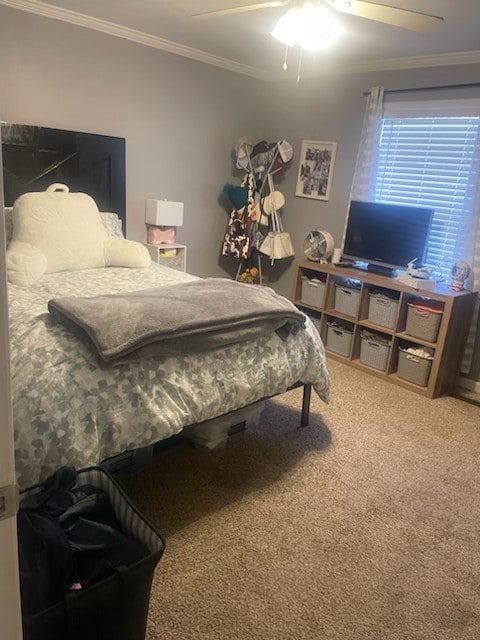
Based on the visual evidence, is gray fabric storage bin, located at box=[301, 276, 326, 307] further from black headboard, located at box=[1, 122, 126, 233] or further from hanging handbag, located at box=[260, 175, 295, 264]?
black headboard, located at box=[1, 122, 126, 233]

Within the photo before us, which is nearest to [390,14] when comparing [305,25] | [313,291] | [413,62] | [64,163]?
[305,25]

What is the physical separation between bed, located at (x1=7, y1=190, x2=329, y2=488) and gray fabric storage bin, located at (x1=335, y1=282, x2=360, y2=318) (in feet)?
5.07

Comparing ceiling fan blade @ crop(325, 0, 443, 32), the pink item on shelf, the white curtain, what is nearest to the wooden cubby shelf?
the white curtain

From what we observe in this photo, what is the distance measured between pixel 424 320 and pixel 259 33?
2.24 metres

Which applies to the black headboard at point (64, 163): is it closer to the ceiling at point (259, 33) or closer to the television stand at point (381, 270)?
the ceiling at point (259, 33)

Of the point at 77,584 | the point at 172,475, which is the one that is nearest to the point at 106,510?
the point at 77,584

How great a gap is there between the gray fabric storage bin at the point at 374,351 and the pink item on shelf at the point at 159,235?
1799mm

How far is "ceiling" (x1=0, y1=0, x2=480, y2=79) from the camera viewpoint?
2.82 metres

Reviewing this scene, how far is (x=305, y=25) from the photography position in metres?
2.30

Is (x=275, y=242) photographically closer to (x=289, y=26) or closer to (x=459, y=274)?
(x=459, y=274)

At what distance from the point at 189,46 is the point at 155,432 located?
10.7ft

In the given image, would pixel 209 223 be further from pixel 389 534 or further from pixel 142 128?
pixel 389 534

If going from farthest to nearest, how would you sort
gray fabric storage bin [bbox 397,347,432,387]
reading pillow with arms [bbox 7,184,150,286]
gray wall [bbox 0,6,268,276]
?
1. gray fabric storage bin [bbox 397,347,432,387]
2. gray wall [bbox 0,6,268,276]
3. reading pillow with arms [bbox 7,184,150,286]

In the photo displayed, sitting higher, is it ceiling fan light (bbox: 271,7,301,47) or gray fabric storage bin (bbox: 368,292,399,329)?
ceiling fan light (bbox: 271,7,301,47)
